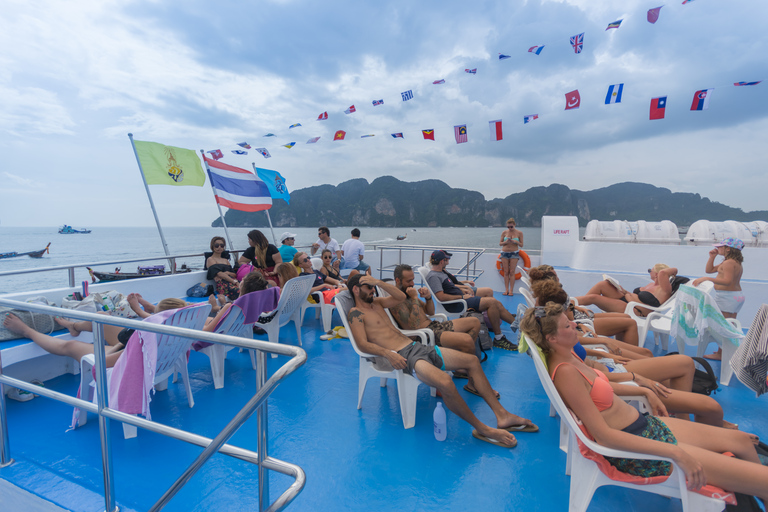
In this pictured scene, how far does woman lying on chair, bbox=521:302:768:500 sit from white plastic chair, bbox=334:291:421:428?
3.24ft

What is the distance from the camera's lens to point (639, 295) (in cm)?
415

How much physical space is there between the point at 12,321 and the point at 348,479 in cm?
320

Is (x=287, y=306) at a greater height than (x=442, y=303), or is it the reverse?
(x=287, y=306)

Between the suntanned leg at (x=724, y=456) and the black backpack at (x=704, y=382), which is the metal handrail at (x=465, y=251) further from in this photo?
the suntanned leg at (x=724, y=456)

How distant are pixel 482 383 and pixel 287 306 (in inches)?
91.7

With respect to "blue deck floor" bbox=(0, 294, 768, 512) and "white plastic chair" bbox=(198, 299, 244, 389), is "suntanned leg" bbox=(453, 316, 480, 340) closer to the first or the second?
"blue deck floor" bbox=(0, 294, 768, 512)

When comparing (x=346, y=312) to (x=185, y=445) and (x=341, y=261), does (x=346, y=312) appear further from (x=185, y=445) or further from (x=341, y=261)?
(x=341, y=261)

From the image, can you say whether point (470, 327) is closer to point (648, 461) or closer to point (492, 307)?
point (492, 307)

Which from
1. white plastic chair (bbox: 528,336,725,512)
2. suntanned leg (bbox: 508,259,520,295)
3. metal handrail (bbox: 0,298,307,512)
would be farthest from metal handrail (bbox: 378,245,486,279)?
metal handrail (bbox: 0,298,307,512)

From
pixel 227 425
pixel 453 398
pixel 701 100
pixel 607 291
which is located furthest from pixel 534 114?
pixel 227 425

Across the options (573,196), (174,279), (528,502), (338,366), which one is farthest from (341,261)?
(573,196)

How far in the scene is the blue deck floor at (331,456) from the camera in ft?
5.92

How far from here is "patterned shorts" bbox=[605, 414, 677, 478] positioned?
4.84ft

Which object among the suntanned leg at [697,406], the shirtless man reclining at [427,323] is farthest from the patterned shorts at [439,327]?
the suntanned leg at [697,406]
